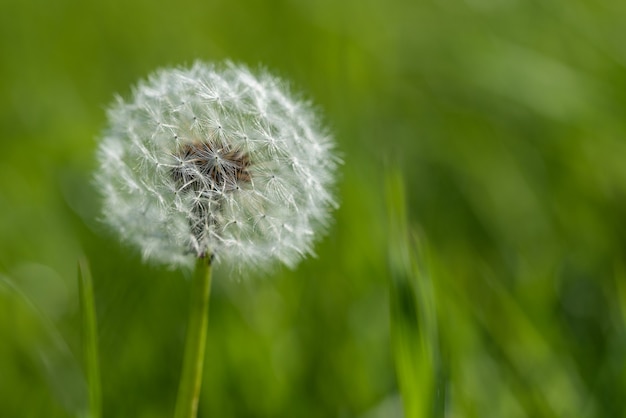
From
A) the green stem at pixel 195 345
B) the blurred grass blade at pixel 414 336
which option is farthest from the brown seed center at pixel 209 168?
the blurred grass blade at pixel 414 336

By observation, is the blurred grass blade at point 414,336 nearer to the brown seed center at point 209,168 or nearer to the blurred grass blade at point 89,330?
the brown seed center at point 209,168

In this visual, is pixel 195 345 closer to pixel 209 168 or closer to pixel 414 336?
pixel 209 168

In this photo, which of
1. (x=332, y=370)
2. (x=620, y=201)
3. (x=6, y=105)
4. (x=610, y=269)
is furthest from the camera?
(x=6, y=105)

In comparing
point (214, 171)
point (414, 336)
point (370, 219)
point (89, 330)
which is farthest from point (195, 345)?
point (370, 219)

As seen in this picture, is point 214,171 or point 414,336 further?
Answer: point 414,336

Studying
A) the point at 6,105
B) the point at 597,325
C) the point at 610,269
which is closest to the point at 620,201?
the point at 610,269

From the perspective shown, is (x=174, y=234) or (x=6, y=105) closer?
(x=174, y=234)

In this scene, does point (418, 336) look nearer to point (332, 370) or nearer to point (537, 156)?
point (332, 370)
